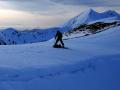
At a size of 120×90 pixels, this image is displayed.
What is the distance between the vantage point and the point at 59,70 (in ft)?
88.1

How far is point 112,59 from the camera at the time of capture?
32.4 metres

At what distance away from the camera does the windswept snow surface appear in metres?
24.6

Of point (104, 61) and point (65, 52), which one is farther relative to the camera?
point (65, 52)

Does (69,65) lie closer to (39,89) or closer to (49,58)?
(49,58)

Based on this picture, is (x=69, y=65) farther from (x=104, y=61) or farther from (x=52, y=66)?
(x=104, y=61)

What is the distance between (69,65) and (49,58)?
2.80 metres

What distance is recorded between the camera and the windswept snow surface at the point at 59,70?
24562mm

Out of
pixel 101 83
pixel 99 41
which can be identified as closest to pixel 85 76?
pixel 101 83

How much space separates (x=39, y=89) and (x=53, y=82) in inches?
63.0

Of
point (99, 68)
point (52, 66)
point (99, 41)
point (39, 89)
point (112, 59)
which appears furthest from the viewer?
point (99, 41)

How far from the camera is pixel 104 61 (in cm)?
3148

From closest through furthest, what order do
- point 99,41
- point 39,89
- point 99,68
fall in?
point 39,89, point 99,68, point 99,41

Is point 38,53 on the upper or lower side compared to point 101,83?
upper

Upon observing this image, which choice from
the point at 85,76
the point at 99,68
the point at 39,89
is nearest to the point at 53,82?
the point at 39,89
